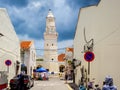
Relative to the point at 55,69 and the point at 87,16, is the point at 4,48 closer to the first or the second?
the point at 87,16

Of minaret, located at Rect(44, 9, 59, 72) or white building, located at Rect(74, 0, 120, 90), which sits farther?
minaret, located at Rect(44, 9, 59, 72)

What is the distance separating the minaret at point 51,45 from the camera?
94.2 metres

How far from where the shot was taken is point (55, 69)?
3716 inches

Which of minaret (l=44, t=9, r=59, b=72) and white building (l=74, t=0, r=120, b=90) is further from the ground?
minaret (l=44, t=9, r=59, b=72)

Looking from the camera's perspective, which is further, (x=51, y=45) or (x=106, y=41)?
(x=51, y=45)

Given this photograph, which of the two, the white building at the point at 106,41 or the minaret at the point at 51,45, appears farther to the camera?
the minaret at the point at 51,45

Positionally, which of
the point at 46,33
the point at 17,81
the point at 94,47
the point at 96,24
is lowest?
the point at 17,81

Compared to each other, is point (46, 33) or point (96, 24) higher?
point (46, 33)

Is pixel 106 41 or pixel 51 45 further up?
pixel 51 45

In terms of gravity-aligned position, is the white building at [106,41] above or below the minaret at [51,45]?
below

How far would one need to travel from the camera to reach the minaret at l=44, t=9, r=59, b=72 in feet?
309

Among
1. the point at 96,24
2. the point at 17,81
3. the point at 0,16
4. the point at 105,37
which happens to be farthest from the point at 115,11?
the point at 0,16

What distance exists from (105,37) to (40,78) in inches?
1780

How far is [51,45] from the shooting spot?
314 ft
